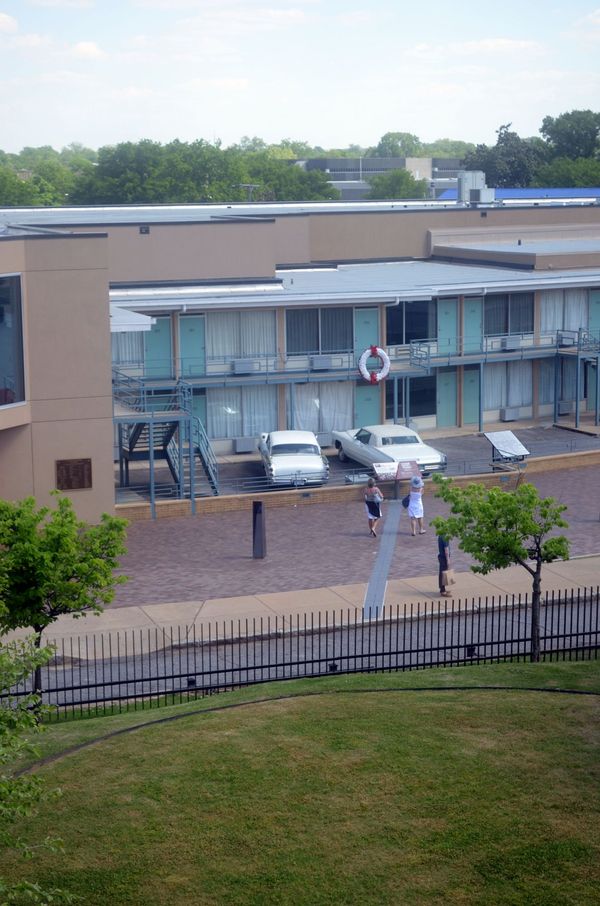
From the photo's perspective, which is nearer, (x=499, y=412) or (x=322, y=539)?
(x=322, y=539)

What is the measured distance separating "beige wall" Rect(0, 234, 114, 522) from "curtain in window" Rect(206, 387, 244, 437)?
8.38 m

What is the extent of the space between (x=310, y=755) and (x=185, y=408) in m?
20.3

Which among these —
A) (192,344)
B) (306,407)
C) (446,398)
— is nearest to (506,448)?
(306,407)

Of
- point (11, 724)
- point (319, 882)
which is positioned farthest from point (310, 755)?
point (11, 724)

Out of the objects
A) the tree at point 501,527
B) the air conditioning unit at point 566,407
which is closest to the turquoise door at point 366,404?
the air conditioning unit at point 566,407

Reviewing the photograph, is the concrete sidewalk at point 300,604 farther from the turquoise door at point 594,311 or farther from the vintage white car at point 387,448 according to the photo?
the turquoise door at point 594,311

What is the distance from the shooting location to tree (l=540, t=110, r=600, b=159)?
4759 inches

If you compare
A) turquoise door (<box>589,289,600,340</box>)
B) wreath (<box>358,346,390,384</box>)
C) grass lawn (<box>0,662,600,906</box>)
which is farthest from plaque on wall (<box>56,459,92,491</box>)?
turquoise door (<box>589,289,600,340</box>)

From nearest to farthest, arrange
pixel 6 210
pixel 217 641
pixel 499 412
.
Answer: pixel 217 641 < pixel 499 412 < pixel 6 210

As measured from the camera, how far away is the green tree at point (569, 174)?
346 ft

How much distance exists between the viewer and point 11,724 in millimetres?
10477

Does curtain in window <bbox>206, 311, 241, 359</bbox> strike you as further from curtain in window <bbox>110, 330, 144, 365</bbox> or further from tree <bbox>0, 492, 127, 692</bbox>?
tree <bbox>0, 492, 127, 692</bbox>

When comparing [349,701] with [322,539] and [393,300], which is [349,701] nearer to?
[322,539]

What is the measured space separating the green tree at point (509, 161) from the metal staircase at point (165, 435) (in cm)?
9070
